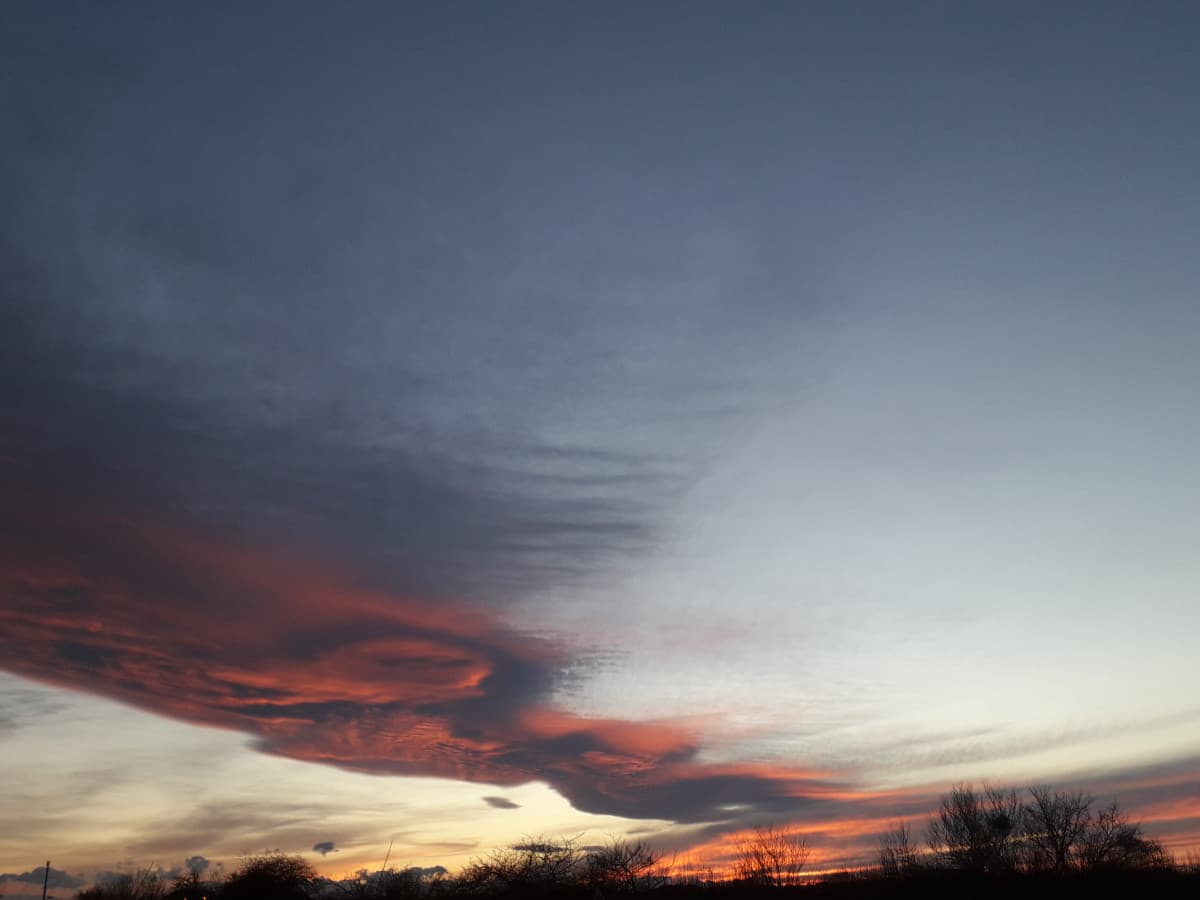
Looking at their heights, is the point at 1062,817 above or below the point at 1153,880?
above

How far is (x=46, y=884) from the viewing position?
325ft

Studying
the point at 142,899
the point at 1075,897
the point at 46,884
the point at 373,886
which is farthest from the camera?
the point at 46,884

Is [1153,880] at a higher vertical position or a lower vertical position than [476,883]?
lower

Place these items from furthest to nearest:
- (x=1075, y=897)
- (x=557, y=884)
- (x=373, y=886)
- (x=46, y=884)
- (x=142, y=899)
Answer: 1. (x=46, y=884)
2. (x=142, y=899)
3. (x=373, y=886)
4. (x=557, y=884)
5. (x=1075, y=897)

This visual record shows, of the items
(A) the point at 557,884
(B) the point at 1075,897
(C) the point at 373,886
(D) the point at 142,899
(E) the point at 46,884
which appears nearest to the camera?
(B) the point at 1075,897

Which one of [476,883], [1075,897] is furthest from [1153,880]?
[476,883]

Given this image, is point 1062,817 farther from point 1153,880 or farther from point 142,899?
point 142,899

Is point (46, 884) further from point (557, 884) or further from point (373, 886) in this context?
point (557, 884)

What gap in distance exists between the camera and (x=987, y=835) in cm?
6675

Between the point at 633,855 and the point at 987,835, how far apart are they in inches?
1096

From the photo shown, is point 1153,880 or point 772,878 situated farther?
point 772,878

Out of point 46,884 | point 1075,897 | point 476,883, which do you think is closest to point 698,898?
point 476,883

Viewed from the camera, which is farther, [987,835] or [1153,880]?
[987,835]

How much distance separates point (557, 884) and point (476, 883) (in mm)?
5475
